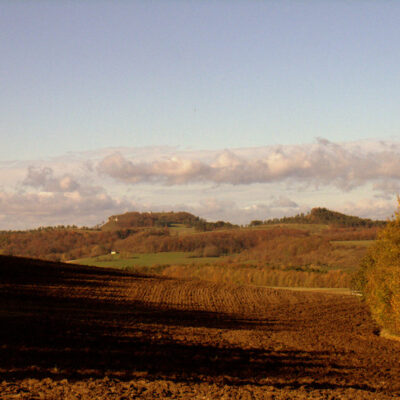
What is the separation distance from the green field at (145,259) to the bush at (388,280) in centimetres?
7872

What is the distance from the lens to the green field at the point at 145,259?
11170 centimetres

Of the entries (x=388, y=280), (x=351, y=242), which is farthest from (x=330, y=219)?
(x=388, y=280)

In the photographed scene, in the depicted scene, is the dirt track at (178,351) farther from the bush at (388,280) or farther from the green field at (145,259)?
the green field at (145,259)

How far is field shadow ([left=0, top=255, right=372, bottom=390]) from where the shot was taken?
15.8 m

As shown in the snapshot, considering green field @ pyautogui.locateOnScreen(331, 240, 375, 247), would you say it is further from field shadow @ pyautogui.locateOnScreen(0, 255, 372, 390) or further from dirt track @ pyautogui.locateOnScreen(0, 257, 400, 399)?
field shadow @ pyautogui.locateOnScreen(0, 255, 372, 390)

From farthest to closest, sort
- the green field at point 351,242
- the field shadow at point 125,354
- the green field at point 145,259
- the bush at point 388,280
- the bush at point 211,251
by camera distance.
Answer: the bush at point 211,251 → the green field at point 351,242 → the green field at point 145,259 → the bush at point 388,280 → the field shadow at point 125,354

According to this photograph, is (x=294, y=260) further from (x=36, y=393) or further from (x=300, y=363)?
(x=36, y=393)

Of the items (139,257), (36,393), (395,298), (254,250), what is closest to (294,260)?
(254,250)

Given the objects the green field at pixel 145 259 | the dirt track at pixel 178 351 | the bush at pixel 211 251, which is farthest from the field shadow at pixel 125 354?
the bush at pixel 211 251

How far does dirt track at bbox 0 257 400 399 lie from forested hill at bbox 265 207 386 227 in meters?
135

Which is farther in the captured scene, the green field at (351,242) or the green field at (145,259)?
the green field at (351,242)

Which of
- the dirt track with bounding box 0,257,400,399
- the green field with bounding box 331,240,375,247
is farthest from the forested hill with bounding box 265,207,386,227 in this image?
the dirt track with bounding box 0,257,400,399

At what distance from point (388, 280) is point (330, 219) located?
154125mm

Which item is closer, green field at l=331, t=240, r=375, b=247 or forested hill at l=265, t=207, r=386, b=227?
green field at l=331, t=240, r=375, b=247
